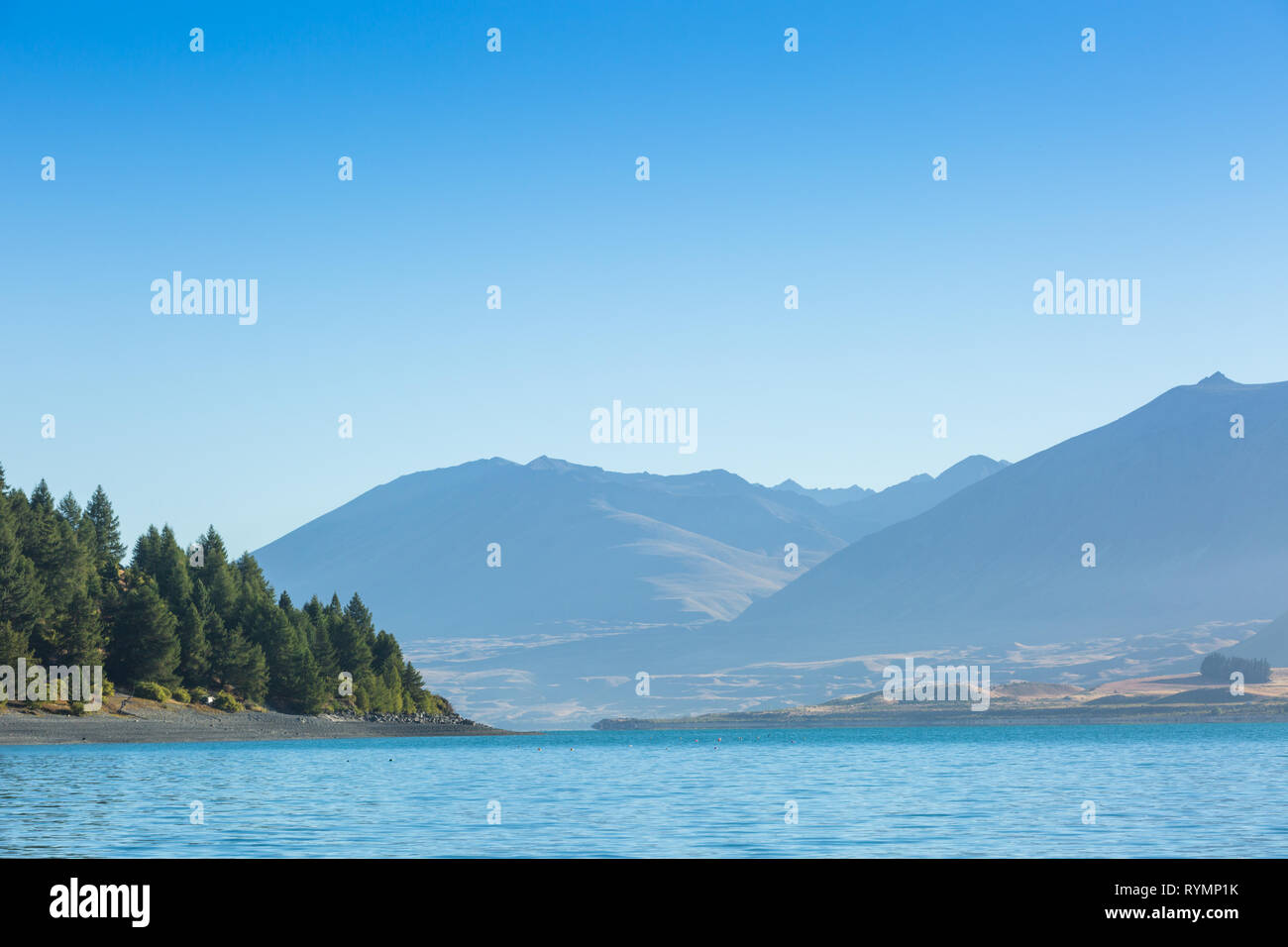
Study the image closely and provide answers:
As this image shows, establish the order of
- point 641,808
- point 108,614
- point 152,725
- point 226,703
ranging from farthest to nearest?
point 226,703
point 108,614
point 152,725
point 641,808

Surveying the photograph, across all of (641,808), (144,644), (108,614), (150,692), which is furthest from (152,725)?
(641,808)

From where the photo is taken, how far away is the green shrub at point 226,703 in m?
184

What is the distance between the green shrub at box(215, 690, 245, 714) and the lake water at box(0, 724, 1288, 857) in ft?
233

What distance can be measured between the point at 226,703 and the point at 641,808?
132716 mm

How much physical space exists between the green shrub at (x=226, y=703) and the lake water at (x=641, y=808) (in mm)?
70993

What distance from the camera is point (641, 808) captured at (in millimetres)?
65500

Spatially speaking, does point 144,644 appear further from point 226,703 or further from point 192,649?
point 226,703

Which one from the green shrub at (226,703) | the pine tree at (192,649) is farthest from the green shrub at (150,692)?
the green shrub at (226,703)
